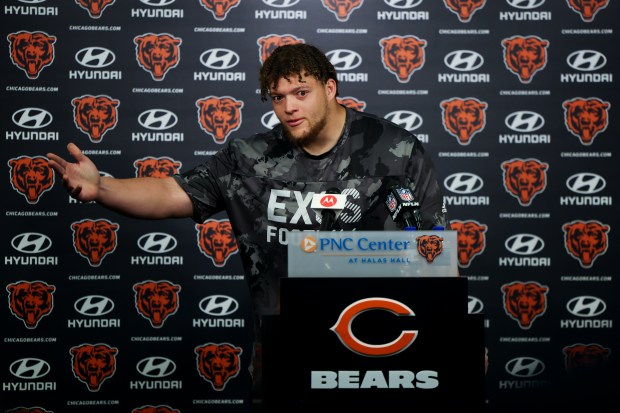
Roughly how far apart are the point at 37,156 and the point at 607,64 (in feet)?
10.4

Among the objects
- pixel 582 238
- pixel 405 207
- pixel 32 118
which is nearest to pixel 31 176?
pixel 32 118

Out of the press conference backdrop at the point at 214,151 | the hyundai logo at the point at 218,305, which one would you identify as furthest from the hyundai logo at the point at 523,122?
the hyundai logo at the point at 218,305

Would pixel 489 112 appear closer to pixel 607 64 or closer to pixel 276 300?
pixel 607 64

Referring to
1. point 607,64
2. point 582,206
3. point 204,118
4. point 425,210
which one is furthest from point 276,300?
point 607,64

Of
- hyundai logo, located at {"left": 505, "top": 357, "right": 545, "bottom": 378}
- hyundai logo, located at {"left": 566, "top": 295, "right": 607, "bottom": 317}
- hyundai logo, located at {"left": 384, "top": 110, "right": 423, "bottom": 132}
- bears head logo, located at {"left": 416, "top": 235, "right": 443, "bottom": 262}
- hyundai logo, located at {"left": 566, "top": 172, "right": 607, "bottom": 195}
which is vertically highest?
hyundai logo, located at {"left": 384, "top": 110, "right": 423, "bottom": 132}

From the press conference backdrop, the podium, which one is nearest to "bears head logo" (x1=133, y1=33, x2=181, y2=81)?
the press conference backdrop

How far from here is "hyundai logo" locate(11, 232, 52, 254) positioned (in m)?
3.46

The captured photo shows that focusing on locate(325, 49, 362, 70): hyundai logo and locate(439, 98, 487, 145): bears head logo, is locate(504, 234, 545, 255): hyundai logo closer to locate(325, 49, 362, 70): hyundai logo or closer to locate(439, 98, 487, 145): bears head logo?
locate(439, 98, 487, 145): bears head logo

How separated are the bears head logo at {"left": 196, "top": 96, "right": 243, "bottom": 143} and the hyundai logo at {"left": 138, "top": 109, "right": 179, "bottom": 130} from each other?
6.2 inches

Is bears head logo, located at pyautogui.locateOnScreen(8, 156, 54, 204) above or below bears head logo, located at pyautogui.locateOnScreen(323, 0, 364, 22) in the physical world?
below

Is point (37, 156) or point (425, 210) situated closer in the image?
point (425, 210)

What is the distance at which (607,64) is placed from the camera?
3.59 meters

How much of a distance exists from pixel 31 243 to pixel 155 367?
0.95 meters

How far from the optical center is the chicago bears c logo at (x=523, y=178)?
3.53 meters
